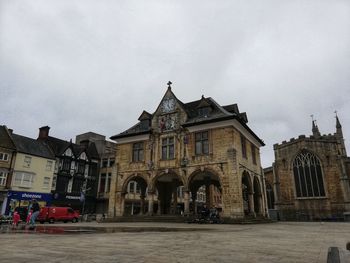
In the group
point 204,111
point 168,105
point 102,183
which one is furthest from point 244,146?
point 102,183

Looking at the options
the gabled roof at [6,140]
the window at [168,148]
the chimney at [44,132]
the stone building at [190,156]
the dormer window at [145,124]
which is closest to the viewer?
the stone building at [190,156]

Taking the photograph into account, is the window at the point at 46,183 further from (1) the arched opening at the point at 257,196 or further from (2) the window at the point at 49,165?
(1) the arched opening at the point at 257,196

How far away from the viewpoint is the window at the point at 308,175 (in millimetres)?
39500

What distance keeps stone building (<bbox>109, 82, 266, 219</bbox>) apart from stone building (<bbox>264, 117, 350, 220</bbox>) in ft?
36.6

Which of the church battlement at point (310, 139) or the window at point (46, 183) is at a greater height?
the church battlement at point (310, 139)

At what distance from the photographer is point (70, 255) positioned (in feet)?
19.0

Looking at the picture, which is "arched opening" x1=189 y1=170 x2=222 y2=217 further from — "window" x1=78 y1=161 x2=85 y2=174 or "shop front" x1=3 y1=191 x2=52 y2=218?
"window" x1=78 y1=161 x2=85 y2=174

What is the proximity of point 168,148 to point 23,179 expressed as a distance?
25.5 metres

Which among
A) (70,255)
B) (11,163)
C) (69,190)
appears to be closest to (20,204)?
(11,163)

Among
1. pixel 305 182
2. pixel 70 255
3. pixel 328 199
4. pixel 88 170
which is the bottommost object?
pixel 70 255

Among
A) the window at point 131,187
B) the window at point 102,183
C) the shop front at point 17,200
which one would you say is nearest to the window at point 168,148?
the shop front at point 17,200

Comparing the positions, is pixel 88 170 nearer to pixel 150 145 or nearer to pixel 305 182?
pixel 150 145

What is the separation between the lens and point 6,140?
39.2 meters

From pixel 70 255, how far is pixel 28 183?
132 feet
